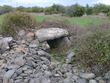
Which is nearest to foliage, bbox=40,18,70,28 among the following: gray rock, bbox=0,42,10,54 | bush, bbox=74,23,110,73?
gray rock, bbox=0,42,10,54

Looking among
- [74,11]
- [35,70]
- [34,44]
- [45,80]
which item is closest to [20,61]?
[35,70]

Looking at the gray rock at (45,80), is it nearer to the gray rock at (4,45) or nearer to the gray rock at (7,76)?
the gray rock at (7,76)

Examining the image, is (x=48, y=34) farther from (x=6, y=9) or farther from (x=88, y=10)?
(x=88, y=10)

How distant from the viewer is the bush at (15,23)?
22.4 feet

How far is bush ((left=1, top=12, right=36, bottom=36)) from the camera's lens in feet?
22.4

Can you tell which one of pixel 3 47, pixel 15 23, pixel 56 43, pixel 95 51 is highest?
pixel 15 23

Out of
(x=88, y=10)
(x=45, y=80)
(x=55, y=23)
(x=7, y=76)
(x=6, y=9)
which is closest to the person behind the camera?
(x=45, y=80)

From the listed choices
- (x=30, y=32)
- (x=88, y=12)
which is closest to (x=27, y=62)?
(x=30, y=32)

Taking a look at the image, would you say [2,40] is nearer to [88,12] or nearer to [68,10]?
[68,10]

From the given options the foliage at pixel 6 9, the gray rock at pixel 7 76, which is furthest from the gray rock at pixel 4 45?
the foliage at pixel 6 9

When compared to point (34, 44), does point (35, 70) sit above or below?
below

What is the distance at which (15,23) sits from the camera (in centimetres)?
709

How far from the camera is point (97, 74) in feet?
13.6

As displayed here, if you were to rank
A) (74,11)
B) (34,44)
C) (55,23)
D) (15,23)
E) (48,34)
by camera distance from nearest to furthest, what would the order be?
(34,44) → (48,34) → (15,23) → (55,23) → (74,11)
